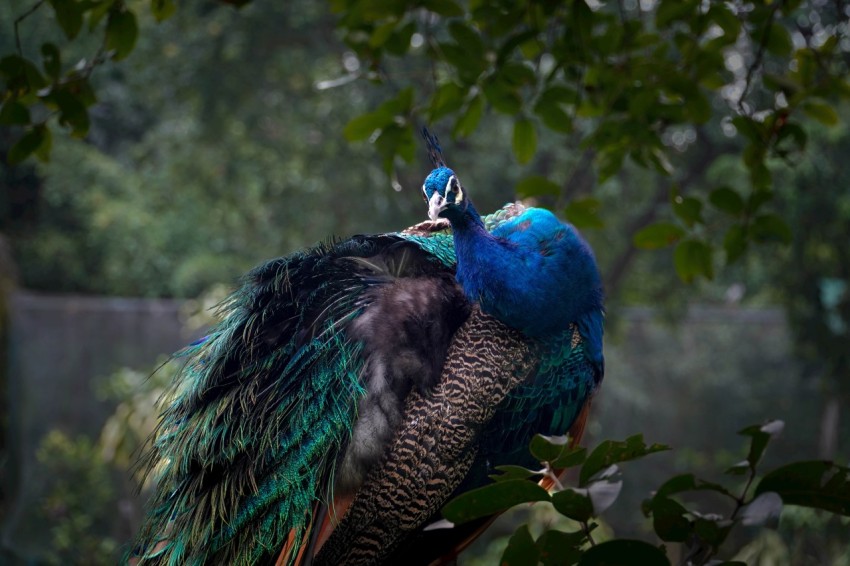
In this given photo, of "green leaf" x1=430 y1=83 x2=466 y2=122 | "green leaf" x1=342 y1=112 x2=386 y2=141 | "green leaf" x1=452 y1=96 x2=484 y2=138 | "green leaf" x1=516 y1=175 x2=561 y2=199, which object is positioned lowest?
"green leaf" x1=516 y1=175 x2=561 y2=199

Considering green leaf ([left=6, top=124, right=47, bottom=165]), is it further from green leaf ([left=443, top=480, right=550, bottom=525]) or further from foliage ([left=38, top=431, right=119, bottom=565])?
foliage ([left=38, top=431, right=119, bottom=565])

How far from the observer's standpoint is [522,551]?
0.76 meters

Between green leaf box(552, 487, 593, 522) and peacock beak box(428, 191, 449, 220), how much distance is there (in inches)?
29.9

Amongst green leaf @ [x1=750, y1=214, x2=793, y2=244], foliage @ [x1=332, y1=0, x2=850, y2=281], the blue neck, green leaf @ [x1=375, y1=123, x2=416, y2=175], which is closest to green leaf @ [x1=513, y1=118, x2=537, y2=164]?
foliage @ [x1=332, y1=0, x2=850, y2=281]

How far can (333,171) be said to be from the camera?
555 cm

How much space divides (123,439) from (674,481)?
4.37 meters

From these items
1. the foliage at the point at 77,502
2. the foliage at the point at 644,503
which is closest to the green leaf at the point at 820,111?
the foliage at the point at 644,503

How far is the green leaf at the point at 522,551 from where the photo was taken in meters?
0.75

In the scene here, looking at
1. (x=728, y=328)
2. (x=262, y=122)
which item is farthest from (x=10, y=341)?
(x=728, y=328)

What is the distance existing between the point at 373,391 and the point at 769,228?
80cm

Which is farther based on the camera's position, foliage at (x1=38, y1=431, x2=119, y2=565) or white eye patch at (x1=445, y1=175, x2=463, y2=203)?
foliage at (x1=38, y1=431, x2=119, y2=565)

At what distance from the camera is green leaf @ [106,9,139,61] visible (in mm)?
1510

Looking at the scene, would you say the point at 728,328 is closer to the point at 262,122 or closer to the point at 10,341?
the point at 262,122

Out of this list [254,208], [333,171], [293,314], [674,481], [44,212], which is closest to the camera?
[674,481]
